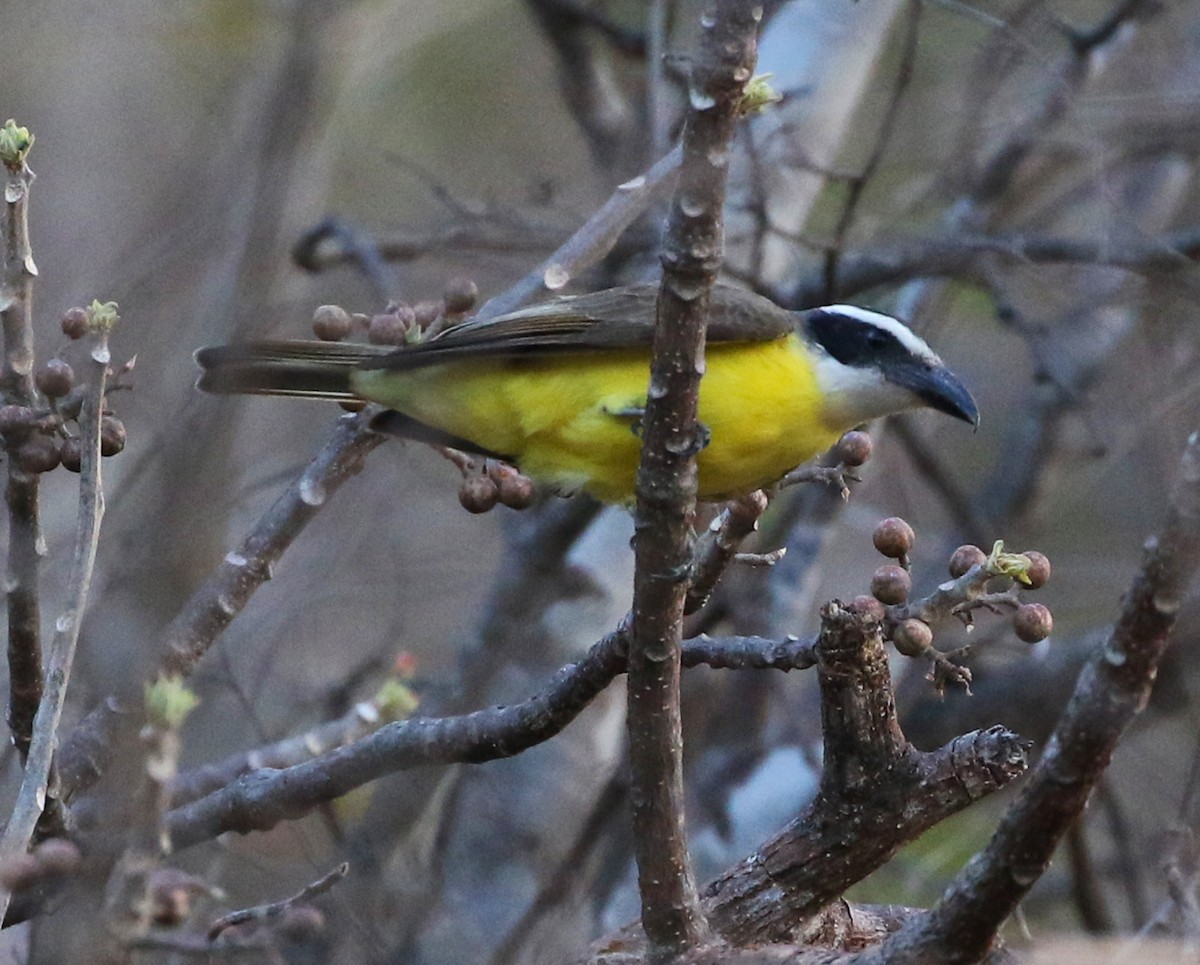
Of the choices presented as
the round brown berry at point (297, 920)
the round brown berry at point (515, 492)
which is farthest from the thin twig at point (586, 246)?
the round brown berry at point (297, 920)

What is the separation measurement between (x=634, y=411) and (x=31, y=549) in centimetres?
140

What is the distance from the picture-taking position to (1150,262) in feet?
17.5

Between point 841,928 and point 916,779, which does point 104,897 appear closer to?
point 916,779

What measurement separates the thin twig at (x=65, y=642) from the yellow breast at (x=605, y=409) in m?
1.42

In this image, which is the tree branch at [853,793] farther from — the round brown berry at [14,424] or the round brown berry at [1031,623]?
the round brown berry at [14,424]

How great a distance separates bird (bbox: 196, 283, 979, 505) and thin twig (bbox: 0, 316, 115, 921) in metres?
1.22

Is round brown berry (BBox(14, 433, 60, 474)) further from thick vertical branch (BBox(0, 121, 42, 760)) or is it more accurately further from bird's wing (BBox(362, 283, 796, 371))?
bird's wing (BBox(362, 283, 796, 371))

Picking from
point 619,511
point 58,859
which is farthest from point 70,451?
point 619,511

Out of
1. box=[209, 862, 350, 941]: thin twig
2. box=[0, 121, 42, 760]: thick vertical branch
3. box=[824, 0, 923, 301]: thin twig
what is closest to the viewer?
box=[209, 862, 350, 941]: thin twig

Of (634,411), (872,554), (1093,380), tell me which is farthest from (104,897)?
(872,554)

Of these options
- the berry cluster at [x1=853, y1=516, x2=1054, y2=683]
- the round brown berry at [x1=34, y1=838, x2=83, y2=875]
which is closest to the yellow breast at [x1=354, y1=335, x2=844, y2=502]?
the berry cluster at [x1=853, y1=516, x2=1054, y2=683]

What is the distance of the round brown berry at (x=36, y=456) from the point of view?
2705 mm

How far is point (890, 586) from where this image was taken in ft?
8.98

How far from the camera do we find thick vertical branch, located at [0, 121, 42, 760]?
2607mm
